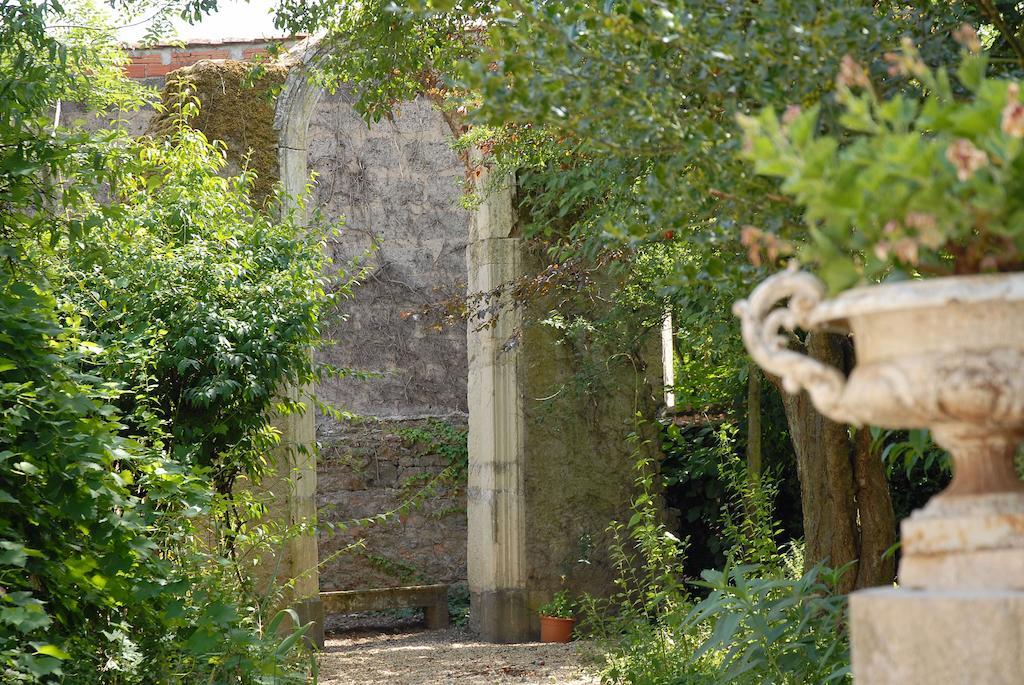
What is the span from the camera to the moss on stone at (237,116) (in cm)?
763

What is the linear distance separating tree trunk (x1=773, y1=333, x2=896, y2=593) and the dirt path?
1878 millimetres

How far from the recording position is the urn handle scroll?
6.08 feet

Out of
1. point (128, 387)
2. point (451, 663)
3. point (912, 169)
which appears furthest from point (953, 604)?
point (451, 663)

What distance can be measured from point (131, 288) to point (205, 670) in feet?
6.64

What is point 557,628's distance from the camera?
7.99 m

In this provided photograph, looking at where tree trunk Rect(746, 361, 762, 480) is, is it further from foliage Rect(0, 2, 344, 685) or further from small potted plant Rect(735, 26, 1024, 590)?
small potted plant Rect(735, 26, 1024, 590)

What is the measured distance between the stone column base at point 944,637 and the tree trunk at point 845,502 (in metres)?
2.83

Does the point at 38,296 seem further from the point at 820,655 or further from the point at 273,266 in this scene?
the point at 820,655

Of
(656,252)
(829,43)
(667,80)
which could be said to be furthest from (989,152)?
(656,252)

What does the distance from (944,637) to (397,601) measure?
8240 mm

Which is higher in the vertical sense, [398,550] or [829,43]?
[829,43]

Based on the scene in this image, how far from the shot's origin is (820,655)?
12.1 feet

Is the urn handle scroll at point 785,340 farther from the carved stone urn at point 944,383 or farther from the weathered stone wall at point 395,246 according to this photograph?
the weathered stone wall at point 395,246

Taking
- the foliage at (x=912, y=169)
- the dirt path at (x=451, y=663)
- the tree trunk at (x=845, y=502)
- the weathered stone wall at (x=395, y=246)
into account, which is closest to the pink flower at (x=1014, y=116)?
the foliage at (x=912, y=169)
